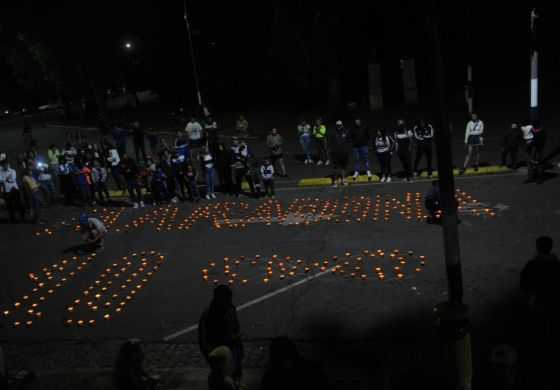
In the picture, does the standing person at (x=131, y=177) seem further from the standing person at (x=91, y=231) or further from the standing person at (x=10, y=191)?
the standing person at (x=91, y=231)

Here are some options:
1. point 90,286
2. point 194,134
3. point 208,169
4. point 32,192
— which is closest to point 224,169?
point 208,169

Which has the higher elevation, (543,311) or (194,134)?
(194,134)

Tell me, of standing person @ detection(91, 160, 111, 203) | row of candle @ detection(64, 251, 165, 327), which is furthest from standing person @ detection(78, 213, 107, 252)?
standing person @ detection(91, 160, 111, 203)

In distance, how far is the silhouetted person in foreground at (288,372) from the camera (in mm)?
5570

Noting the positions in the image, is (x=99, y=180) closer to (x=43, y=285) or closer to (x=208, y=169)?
(x=208, y=169)

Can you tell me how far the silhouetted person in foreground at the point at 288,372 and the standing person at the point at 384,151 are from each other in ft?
39.9

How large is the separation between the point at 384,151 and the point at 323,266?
6.74m

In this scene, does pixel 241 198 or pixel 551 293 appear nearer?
pixel 551 293

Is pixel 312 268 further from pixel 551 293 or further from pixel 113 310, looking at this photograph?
pixel 551 293

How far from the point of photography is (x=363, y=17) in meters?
33.1

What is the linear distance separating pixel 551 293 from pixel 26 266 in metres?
10.9

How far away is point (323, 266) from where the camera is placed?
452 inches

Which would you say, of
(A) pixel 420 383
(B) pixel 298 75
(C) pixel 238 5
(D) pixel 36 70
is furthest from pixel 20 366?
(D) pixel 36 70

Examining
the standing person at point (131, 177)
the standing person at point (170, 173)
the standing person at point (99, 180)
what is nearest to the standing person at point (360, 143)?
the standing person at point (170, 173)
